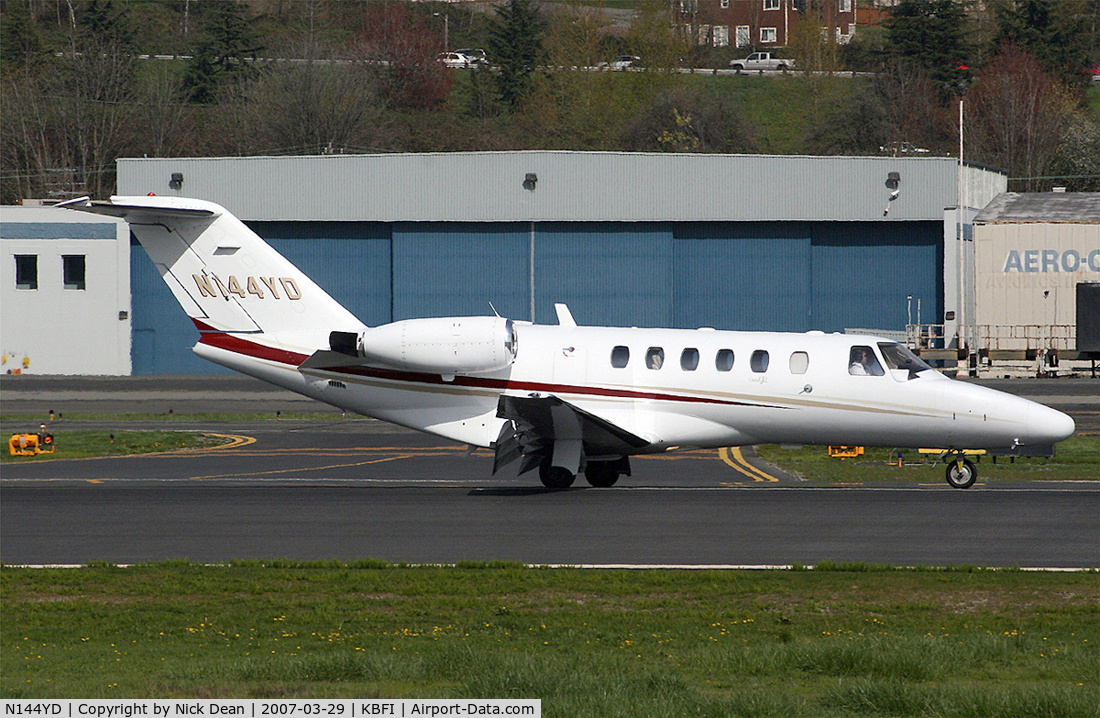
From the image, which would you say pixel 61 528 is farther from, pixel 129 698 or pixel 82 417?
pixel 82 417

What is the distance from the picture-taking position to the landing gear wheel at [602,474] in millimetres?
22891

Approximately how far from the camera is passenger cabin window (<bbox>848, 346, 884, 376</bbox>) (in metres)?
21.9

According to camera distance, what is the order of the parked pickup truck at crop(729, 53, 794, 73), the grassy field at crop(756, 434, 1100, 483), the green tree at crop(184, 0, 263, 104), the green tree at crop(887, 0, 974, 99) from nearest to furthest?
the grassy field at crop(756, 434, 1100, 483), the green tree at crop(887, 0, 974, 99), the green tree at crop(184, 0, 263, 104), the parked pickup truck at crop(729, 53, 794, 73)

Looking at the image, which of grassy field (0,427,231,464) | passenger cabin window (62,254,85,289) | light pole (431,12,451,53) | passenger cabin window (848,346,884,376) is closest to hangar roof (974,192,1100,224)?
passenger cabin window (848,346,884,376)

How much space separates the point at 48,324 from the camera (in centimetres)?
5734

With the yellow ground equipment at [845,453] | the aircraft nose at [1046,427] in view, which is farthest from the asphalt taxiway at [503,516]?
the yellow ground equipment at [845,453]

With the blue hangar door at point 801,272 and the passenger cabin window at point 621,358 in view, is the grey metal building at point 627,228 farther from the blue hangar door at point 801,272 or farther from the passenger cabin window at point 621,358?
the passenger cabin window at point 621,358

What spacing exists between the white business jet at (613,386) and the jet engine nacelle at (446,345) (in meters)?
0.02

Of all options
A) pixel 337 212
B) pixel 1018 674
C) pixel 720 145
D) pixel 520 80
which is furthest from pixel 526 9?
pixel 1018 674

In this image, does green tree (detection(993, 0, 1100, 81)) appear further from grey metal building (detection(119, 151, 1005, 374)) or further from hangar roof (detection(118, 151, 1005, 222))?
hangar roof (detection(118, 151, 1005, 222))

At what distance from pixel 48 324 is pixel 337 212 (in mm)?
14341

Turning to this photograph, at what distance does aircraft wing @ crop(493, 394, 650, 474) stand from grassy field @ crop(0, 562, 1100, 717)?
6.33 meters

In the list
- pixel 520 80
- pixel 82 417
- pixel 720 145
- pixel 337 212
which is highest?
pixel 520 80

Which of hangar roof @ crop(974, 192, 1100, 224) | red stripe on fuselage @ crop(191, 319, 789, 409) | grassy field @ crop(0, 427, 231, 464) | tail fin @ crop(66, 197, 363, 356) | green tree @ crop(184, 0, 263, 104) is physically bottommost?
grassy field @ crop(0, 427, 231, 464)
